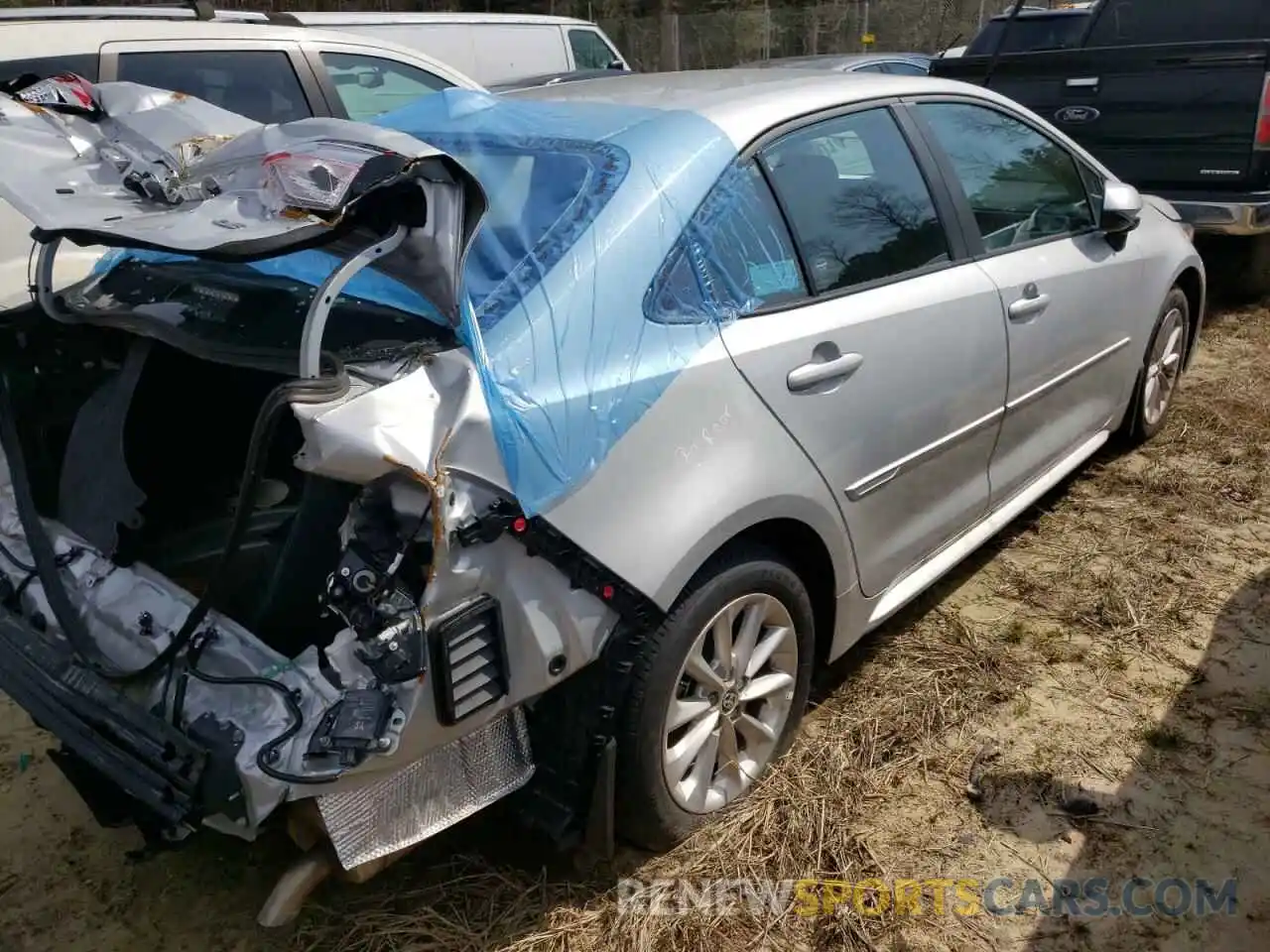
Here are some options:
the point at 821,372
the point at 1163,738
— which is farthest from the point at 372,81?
the point at 1163,738

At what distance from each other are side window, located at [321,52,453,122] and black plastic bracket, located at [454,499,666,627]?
12.6 ft

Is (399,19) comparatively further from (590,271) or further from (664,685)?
(664,685)

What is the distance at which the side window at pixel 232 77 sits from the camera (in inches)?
176

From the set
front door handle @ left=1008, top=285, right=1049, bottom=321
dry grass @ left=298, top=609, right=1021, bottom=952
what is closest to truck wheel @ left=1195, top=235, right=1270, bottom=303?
front door handle @ left=1008, top=285, right=1049, bottom=321

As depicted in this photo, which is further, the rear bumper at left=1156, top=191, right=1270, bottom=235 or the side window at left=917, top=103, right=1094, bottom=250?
the rear bumper at left=1156, top=191, right=1270, bottom=235

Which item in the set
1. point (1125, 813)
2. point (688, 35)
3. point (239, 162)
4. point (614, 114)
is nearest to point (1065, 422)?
point (1125, 813)

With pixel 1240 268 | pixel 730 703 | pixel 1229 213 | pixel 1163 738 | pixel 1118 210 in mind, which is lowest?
pixel 1240 268

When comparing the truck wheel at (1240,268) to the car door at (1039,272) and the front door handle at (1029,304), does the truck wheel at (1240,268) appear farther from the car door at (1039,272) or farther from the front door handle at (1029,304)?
the front door handle at (1029,304)

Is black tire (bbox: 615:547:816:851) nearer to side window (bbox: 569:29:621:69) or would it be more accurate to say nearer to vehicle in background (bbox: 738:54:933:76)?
vehicle in background (bbox: 738:54:933:76)

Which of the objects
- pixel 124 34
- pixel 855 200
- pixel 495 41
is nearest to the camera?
pixel 855 200

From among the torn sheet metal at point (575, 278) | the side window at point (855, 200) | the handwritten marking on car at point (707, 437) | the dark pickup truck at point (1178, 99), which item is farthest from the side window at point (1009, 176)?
the dark pickup truck at point (1178, 99)

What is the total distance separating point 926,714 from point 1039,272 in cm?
144

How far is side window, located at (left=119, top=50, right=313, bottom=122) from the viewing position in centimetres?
447

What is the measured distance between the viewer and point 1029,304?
323cm
